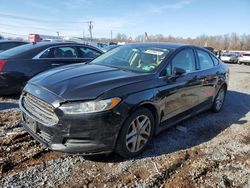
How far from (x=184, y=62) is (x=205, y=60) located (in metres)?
1.10

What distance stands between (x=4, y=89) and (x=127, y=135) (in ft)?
12.4

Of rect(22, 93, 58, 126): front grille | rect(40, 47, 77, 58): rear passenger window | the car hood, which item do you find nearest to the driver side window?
the car hood

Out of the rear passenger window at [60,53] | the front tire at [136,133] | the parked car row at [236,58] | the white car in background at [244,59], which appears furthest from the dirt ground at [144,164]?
the parked car row at [236,58]

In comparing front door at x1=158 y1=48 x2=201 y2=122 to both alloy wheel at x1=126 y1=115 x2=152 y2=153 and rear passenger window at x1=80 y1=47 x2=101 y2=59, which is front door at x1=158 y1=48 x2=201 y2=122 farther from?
rear passenger window at x1=80 y1=47 x2=101 y2=59

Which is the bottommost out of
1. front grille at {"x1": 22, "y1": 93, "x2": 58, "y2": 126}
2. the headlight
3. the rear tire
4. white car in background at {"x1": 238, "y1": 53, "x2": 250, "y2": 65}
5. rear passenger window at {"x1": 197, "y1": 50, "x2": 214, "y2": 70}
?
white car in background at {"x1": 238, "y1": 53, "x2": 250, "y2": 65}

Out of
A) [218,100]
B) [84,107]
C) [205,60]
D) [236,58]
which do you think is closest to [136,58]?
[84,107]

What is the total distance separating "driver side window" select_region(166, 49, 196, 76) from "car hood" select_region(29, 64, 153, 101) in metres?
0.56

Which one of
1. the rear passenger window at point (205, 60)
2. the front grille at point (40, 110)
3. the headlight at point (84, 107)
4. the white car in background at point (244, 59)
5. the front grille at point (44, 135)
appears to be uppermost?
the rear passenger window at point (205, 60)

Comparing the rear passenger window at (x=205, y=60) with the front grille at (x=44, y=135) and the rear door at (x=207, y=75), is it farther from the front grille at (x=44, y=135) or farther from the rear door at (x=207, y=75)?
the front grille at (x=44, y=135)

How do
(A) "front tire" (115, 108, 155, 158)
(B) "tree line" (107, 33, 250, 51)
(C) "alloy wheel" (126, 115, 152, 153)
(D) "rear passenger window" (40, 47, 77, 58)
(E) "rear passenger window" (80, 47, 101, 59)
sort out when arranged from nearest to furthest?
(A) "front tire" (115, 108, 155, 158) < (C) "alloy wheel" (126, 115, 152, 153) < (D) "rear passenger window" (40, 47, 77, 58) < (E) "rear passenger window" (80, 47, 101, 59) < (B) "tree line" (107, 33, 250, 51)

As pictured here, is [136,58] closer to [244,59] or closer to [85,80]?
[85,80]

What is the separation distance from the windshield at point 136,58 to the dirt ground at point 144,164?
4.21 feet

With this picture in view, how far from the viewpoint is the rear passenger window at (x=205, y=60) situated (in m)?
5.32

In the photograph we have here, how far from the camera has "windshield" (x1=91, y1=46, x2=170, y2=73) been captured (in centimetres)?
417
